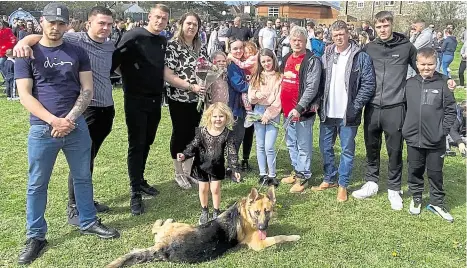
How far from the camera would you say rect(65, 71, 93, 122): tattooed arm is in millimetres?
3707

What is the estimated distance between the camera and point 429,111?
4.68 metres

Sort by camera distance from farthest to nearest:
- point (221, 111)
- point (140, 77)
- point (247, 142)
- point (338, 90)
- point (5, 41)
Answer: point (5, 41) → point (247, 142) → point (338, 90) → point (140, 77) → point (221, 111)

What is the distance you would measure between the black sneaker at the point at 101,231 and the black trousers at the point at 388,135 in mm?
3216

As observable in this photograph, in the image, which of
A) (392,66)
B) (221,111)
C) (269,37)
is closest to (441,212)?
(392,66)

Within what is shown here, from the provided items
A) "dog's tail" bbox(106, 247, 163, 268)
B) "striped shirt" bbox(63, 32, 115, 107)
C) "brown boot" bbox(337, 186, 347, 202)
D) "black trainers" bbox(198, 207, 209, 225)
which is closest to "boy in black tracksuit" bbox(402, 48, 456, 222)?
"brown boot" bbox(337, 186, 347, 202)

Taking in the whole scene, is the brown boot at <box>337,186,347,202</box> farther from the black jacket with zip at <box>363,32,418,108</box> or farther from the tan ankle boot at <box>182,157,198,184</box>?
the tan ankle boot at <box>182,157,198,184</box>

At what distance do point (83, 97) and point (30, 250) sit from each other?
150 cm

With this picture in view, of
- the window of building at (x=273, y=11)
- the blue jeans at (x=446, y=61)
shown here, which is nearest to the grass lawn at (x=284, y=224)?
the blue jeans at (x=446, y=61)

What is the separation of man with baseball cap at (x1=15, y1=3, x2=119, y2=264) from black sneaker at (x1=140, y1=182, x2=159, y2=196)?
139 cm

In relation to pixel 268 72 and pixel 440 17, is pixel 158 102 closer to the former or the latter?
pixel 268 72

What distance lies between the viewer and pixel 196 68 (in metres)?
4.89

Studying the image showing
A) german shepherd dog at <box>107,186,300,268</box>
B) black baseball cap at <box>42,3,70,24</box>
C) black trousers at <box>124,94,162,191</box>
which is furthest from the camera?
black trousers at <box>124,94,162,191</box>

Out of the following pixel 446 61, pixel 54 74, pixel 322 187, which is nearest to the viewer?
pixel 54 74

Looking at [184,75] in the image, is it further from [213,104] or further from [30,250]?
[30,250]
